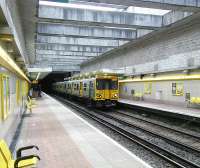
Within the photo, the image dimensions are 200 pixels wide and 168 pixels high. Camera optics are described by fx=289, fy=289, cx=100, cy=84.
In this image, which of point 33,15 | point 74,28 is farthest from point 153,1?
point 74,28

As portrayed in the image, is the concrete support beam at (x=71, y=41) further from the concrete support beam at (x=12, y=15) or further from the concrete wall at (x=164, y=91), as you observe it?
the concrete support beam at (x=12, y=15)

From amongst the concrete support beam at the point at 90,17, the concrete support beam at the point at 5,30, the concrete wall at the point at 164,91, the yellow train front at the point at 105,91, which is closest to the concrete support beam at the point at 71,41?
the yellow train front at the point at 105,91

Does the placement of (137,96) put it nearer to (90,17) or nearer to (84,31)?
(84,31)

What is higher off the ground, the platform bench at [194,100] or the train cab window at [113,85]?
the train cab window at [113,85]

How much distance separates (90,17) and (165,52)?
767 cm

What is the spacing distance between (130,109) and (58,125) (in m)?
11.8

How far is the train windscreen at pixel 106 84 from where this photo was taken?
23.1 meters

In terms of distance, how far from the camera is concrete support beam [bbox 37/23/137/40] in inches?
778

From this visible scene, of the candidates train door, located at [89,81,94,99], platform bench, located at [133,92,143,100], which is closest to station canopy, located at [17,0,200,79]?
train door, located at [89,81,94,99]

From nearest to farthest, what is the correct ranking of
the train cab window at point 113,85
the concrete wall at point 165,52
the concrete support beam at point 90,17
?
1. the concrete support beam at point 90,17
2. the concrete wall at point 165,52
3. the train cab window at point 113,85

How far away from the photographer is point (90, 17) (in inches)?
607

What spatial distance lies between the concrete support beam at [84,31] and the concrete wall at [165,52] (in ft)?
6.10

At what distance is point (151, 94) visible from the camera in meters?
24.2

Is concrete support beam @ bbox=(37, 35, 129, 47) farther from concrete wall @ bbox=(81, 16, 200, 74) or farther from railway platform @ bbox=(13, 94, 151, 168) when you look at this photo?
railway platform @ bbox=(13, 94, 151, 168)
